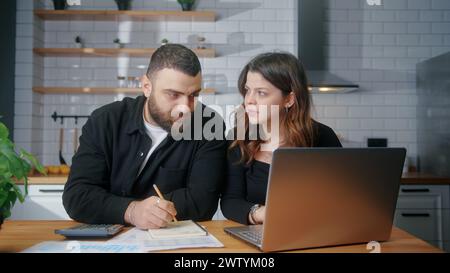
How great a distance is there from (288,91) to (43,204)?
190 centimetres

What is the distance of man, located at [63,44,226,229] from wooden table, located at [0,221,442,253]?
232 mm

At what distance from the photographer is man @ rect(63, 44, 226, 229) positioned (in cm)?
159

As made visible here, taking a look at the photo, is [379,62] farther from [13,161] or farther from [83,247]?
[13,161]

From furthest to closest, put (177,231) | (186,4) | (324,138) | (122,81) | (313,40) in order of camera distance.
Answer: (122,81)
(186,4)
(313,40)
(324,138)
(177,231)

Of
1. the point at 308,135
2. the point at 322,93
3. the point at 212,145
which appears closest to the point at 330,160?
the point at 212,145

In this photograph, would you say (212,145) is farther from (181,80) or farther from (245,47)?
(245,47)

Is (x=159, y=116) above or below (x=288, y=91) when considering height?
below

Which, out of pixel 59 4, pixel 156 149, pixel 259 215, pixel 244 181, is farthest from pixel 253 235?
pixel 59 4

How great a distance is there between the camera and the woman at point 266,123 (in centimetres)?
164

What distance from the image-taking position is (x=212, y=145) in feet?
5.56

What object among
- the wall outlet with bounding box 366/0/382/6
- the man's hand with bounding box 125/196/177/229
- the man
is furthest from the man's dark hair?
the wall outlet with bounding box 366/0/382/6

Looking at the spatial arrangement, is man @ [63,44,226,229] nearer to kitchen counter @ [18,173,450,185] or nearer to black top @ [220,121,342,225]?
black top @ [220,121,342,225]

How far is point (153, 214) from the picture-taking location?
3.91ft

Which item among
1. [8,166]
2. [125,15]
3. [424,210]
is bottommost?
[424,210]
